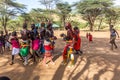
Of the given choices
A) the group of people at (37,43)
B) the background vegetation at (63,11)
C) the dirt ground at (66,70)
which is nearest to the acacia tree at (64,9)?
the background vegetation at (63,11)

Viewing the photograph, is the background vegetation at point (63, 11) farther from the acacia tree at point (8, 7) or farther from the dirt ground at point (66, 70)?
the dirt ground at point (66, 70)

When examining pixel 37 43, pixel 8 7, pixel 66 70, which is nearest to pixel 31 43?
pixel 37 43

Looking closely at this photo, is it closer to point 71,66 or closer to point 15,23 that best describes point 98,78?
point 71,66

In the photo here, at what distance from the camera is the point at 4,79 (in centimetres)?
281

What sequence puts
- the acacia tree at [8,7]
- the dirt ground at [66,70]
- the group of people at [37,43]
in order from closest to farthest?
the dirt ground at [66,70]
the group of people at [37,43]
the acacia tree at [8,7]

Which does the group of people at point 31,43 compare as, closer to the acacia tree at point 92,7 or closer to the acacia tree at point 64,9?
the acacia tree at point 92,7

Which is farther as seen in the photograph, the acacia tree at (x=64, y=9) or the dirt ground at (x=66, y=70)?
the acacia tree at (x=64, y=9)

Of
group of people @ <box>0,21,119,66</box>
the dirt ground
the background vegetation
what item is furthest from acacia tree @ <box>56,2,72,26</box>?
the dirt ground

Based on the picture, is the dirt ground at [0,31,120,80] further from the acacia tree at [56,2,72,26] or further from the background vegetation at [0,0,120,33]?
the acacia tree at [56,2,72,26]

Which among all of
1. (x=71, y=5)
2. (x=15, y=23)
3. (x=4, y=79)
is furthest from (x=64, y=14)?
(x=4, y=79)

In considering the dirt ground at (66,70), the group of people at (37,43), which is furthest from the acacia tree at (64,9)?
the dirt ground at (66,70)

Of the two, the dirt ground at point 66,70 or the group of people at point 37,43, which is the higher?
the group of people at point 37,43

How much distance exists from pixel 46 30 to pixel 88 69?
207 centimetres

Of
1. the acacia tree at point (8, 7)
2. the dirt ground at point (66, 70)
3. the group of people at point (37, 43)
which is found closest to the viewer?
the dirt ground at point (66, 70)
